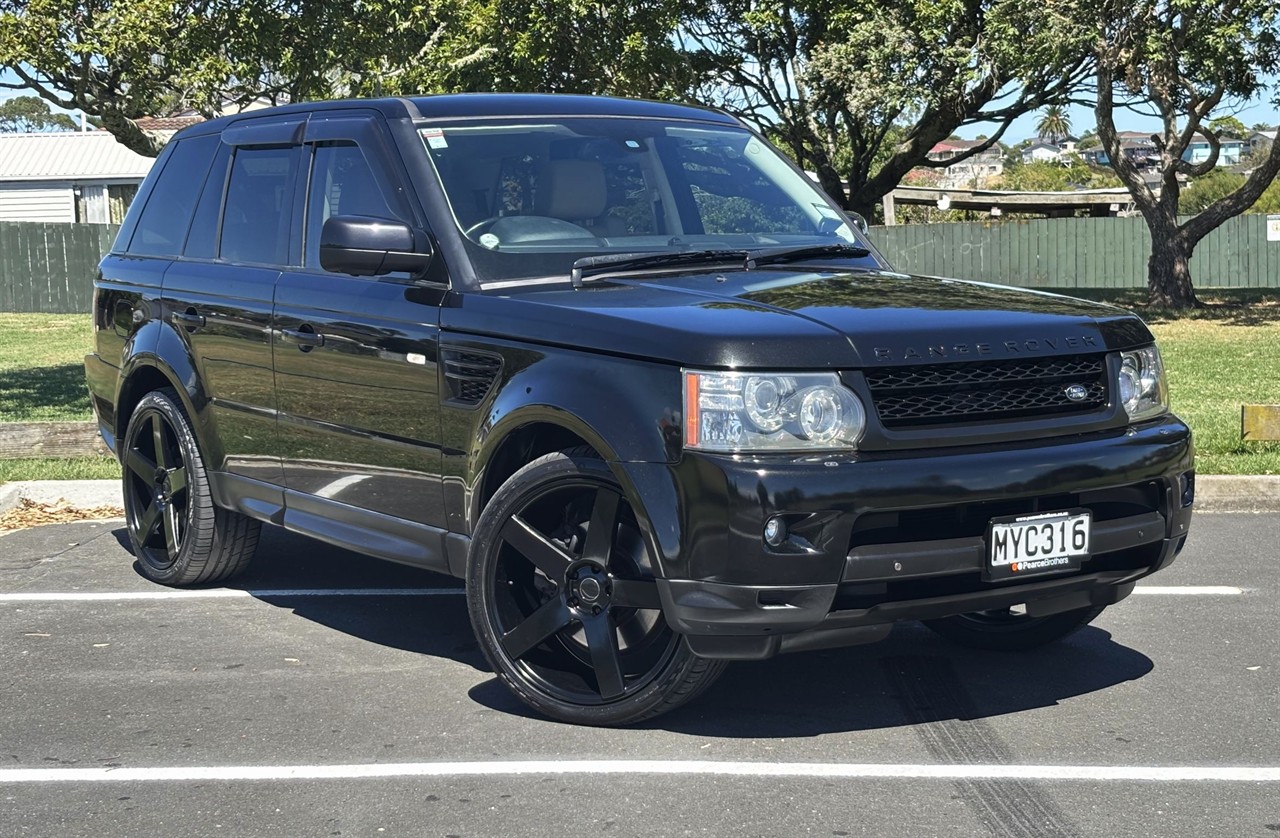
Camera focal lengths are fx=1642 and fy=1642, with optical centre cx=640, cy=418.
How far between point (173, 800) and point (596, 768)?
1146 mm

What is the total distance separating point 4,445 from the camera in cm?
1011

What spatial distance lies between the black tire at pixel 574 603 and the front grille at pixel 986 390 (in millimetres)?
819

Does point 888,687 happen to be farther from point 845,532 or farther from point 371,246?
point 371,246

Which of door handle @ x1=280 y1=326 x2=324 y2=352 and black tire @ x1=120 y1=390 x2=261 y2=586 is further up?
door handle @ x1=280 y1=326 x2=324 y2=352

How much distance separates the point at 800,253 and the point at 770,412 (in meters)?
1.49

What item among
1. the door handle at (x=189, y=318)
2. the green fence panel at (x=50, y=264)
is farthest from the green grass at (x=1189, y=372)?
the door handle at (x=189, y=318)

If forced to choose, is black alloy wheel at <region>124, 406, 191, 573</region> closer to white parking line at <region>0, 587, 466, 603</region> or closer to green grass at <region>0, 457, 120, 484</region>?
white parking line at <region>0, 587, 466, 603</region>

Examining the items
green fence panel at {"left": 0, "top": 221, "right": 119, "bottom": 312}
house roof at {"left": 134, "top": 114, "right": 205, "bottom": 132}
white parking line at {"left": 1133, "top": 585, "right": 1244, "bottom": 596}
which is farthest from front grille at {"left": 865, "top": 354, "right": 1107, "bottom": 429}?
house roof at {"left": 134, "top": 114, "right": 205, "bottom": 132}

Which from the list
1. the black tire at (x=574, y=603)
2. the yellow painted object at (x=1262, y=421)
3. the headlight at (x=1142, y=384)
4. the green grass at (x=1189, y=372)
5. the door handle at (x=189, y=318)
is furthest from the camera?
the green grass at (x=1189, y=372)

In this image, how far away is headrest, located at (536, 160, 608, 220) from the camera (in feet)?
18.7

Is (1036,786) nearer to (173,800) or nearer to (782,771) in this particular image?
(782,771)

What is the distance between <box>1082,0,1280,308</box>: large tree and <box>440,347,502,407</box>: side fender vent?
63.1 feet

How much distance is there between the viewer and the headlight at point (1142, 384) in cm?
504

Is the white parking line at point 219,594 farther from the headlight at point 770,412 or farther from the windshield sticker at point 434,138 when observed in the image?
the headlight at point 770,412
